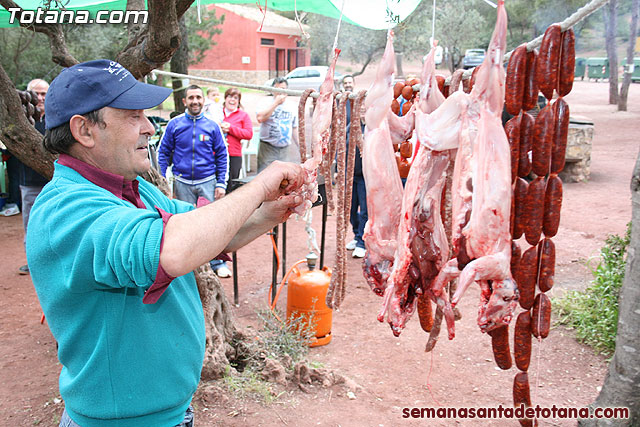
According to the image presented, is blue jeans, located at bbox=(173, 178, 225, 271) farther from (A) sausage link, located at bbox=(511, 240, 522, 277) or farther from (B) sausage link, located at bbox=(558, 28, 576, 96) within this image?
(B) sausage link, located at bbox=(558, 28, 576, 96)

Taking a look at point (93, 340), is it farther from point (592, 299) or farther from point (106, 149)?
point (592, 299)

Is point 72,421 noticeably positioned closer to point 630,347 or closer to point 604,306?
point 630,347

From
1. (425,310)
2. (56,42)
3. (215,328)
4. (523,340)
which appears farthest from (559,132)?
(56,42)

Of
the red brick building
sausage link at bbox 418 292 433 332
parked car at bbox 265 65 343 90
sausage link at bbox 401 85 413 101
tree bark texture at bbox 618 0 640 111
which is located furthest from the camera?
the red brick building

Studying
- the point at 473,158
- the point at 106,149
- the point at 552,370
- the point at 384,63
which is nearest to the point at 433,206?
the point at 473,158

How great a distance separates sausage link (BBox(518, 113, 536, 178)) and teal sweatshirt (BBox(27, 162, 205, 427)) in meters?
1.21

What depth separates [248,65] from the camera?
1227 inches

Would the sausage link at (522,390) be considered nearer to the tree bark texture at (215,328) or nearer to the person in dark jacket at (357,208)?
the tree bark texture at (215,328)

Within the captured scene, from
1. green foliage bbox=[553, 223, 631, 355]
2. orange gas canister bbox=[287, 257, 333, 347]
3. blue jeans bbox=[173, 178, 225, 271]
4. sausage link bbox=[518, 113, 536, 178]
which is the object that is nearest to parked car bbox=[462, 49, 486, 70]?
blue jeans bbox=[173, 178, 225, 271]

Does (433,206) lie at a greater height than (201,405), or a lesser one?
greater

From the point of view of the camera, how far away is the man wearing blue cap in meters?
1.66

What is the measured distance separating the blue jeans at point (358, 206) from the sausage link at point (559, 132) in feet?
15.9

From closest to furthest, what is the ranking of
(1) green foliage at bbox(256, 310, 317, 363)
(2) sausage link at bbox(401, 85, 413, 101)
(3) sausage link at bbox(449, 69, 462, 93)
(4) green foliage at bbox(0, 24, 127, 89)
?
(3) sausage link at bbox(449, 69, 462, 93) → (2) sausage link at bbox(401, 85, 413, 101) → (1) green foliage at bbox(256, 310, 317, 363) → (4) green foliage at bbox(0, 24, 127, 89)

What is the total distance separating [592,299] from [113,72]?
4.53 m
